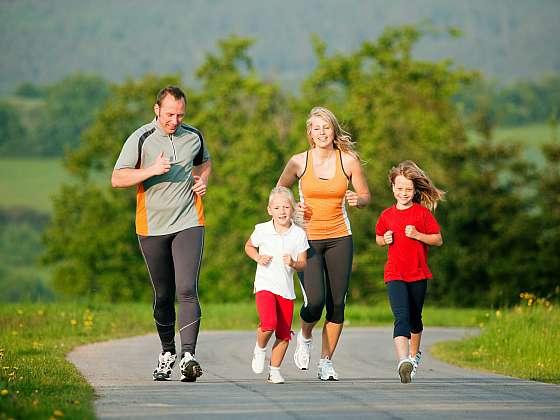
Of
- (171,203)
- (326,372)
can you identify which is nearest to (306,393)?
(326,372)

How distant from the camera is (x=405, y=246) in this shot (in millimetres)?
11219

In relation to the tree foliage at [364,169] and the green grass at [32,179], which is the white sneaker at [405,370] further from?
the green grass at [32,179]

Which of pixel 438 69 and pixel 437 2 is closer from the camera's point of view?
pixel 438 69

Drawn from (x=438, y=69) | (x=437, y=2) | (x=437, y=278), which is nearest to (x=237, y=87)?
(x=438, y=69)

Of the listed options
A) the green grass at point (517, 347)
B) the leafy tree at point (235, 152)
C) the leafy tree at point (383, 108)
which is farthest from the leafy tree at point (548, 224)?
the green grass at point (517, 347)

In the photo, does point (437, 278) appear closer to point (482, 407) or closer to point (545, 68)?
point (482, 407)

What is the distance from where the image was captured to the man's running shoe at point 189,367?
10.4 m

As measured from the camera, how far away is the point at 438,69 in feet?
232

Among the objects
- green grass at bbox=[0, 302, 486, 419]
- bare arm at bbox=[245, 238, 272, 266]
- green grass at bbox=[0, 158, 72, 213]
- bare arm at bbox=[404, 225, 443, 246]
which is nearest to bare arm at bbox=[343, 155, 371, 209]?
bare arm at bbox=[404, 225, 443, 246]

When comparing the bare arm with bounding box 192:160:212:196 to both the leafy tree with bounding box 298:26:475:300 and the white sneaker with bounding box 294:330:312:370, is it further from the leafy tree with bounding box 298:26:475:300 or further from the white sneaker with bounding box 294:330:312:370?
the leafy tree with bounding box 298:26:475:300

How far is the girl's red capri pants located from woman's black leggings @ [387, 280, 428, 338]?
975mm

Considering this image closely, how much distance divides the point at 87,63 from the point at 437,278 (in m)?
115

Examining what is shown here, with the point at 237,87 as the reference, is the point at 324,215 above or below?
below

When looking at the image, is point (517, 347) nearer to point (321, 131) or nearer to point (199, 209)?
point (321, 131)
